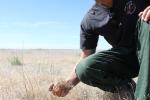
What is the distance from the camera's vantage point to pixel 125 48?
4695 mm

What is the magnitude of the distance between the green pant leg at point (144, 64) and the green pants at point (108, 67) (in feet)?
1.38

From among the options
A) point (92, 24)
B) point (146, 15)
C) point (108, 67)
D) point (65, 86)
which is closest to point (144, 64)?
point (146, 15)

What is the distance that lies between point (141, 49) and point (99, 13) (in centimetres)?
71

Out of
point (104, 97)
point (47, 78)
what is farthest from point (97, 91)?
point (47, 78)

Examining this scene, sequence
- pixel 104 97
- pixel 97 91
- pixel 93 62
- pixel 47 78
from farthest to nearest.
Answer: pixel 47 78, pixel 97 91, pixel 104 97, pixel 93 62

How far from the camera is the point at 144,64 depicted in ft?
13.4

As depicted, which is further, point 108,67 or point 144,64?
point 108,67

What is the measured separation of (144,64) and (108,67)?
656 mm

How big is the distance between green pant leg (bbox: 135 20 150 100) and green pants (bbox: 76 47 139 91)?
42 cm

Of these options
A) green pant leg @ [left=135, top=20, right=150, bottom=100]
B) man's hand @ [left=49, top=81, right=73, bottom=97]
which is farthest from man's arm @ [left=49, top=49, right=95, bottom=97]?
green pant leg @ [left=135, top=20, right=150, bottom=100]

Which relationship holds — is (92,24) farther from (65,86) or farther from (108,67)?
(65,86)

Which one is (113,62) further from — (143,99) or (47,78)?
(47,78)

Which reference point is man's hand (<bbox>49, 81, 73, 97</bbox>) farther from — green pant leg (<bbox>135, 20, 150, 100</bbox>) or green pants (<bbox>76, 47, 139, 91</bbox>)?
green pant leg (<bbox>135, 20, 150, 100</bbox>)

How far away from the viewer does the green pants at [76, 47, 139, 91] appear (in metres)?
4.64
